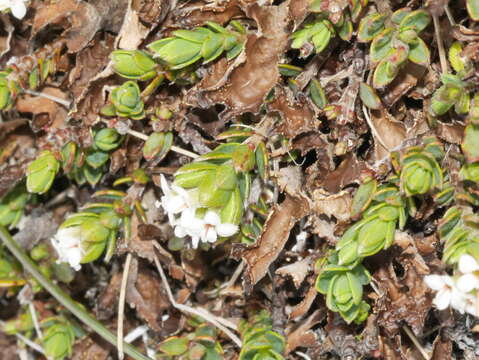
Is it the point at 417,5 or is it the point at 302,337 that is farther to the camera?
the point at 302,337

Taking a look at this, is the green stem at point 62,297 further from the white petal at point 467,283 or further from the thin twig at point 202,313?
the white petal at point 467,283

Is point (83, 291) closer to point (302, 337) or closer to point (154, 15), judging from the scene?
point (302, 337)

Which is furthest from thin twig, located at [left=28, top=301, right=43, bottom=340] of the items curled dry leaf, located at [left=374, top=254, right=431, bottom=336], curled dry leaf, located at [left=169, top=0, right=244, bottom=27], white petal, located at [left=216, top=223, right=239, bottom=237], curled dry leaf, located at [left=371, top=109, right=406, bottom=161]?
curled dry leaf, located at [left=371, top=109, right=406, bottom=161]

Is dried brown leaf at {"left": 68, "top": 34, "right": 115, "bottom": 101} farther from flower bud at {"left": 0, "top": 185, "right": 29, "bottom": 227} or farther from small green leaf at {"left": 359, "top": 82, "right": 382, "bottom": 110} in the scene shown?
small green leaf at {"left": 359, "top": 82, "right": 382, "bottom": 110}

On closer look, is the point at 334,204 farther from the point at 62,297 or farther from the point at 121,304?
the point at 62,297

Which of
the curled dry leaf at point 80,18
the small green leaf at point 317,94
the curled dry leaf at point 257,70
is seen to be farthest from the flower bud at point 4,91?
the small green leaf at point 317,94

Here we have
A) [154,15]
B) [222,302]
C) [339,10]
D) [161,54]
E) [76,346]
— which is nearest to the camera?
[339,10]

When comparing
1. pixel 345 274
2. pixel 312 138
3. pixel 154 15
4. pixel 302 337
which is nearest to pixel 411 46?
pixel 312 138

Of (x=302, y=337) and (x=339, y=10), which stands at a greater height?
(x=339, y=10)
